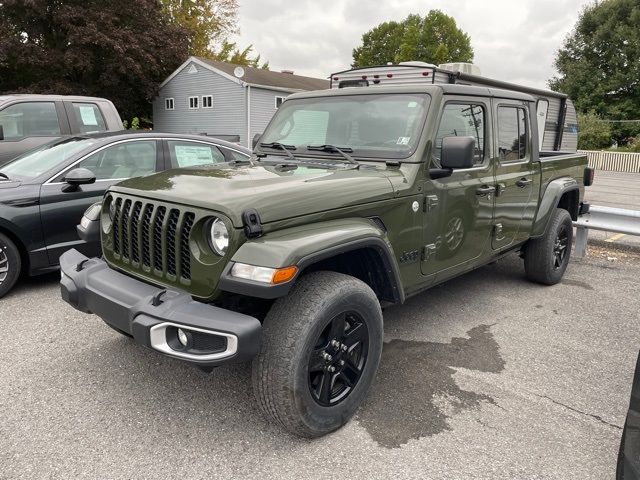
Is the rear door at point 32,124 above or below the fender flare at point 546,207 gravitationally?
above

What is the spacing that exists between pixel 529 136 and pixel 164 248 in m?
3.48

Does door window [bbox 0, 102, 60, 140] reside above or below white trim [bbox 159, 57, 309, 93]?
below

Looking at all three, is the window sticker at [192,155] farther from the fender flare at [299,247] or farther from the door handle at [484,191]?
the fender flare at [299,247]

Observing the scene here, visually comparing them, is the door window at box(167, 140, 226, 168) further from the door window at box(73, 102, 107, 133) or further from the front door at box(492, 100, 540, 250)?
the front door at box(492, 100, 540, 250)

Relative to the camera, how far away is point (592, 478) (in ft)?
7.98

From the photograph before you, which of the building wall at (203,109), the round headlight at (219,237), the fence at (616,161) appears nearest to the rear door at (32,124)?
the round headlight at (219,237)

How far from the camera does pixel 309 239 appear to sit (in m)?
2.50

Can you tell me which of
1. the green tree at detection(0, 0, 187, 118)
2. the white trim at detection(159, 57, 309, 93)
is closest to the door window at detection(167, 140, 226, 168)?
the white trim at detection(159, 57, 309, 93)

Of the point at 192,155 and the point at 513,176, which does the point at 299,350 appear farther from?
the point at 192,155

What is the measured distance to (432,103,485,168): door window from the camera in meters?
3.47

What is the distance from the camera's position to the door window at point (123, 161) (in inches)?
198

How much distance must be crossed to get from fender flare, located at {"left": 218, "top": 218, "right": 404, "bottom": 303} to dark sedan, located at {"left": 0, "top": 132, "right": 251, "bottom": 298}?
5.89 ft

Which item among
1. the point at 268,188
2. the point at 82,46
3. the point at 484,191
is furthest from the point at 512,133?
the point at 82,46

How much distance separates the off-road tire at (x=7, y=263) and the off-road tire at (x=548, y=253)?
Result: 487cm
